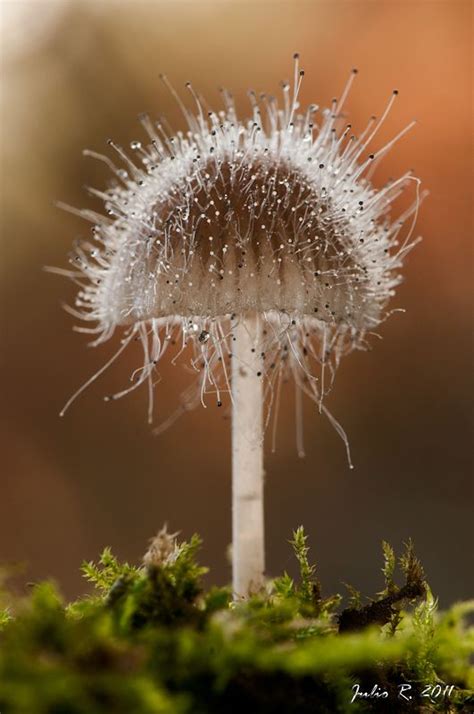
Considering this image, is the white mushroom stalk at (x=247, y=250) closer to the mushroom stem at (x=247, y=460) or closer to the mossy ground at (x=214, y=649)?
the mushroom stem at (x=247, y=460)

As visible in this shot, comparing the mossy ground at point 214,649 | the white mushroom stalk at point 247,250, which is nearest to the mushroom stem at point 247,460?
the white mushroom stalk at point 247,250

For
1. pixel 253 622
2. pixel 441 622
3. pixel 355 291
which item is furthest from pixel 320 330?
pixel 253 622

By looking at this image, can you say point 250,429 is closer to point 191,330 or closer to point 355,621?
point 191,330

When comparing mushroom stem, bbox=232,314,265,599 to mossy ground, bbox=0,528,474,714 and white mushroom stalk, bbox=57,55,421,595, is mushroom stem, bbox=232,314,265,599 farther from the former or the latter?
mossy ground, bbox=0,528,474,714

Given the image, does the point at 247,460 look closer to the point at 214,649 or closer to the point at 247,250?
the point at 247,250

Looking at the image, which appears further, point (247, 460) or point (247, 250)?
point (247, 460)

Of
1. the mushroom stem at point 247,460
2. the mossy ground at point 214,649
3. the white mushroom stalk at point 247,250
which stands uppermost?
the white mushroom stalk at point 247,250

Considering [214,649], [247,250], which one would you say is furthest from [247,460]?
[214,649]
